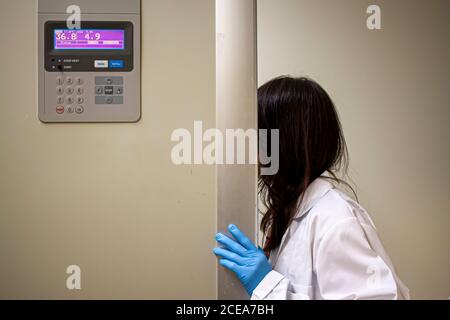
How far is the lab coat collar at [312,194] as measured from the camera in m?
0.65

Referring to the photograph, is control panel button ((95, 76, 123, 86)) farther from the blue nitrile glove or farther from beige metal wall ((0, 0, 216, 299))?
the blue nitrile glove

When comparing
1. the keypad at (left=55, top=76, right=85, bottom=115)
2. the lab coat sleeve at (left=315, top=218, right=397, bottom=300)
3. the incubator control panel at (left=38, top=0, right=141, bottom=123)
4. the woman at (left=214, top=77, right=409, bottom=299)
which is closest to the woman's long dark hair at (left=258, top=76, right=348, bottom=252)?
the woman at (left=214, top=77, right=409, bottom=299)

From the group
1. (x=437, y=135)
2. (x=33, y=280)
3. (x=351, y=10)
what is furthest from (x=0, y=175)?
(x=437, y=135)

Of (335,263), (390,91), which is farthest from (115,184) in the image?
(390,91)

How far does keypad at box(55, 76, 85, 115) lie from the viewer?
0.83 meters

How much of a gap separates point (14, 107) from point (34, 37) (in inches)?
9.1

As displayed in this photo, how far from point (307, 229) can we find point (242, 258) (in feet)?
0.62

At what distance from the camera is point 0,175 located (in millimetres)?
839

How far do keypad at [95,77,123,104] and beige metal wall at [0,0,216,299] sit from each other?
75mm

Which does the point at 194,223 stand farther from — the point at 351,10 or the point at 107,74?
the point at 351,10

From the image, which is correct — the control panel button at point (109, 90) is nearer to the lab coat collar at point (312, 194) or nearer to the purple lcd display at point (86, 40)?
the purple lcd display at point (86, 40)

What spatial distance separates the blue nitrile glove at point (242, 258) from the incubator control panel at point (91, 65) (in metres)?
0.54

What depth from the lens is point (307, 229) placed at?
62 centimetres

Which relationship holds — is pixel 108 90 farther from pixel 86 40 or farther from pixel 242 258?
pixel 242 258
